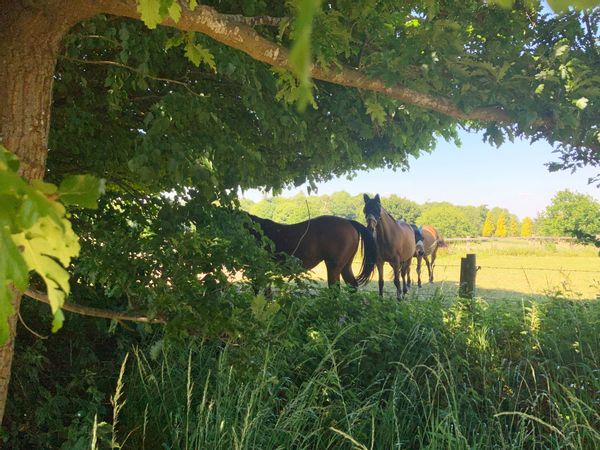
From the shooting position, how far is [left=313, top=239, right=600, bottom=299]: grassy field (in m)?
11.7

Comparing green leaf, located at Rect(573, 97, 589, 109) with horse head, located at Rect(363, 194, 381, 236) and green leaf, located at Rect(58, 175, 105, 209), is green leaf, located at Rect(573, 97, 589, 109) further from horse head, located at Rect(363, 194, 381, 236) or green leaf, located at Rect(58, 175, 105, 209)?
horse head, located at Rect(363, 194, 381, 236)

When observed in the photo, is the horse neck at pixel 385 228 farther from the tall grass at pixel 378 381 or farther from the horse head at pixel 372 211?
the tall grass at pixel 378 381

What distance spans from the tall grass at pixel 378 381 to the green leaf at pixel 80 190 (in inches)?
60.9

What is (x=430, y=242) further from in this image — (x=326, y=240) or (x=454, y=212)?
(x=454, y=212)

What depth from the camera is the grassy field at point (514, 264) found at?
11683mm

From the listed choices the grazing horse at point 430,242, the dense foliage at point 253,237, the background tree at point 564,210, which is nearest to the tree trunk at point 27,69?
the dense foliage at point 253,237

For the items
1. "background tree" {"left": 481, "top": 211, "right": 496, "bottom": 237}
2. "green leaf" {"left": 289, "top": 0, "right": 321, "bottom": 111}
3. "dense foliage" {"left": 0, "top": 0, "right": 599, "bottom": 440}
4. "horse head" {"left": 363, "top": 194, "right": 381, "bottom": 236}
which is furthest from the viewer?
"background tree" {"left": 481, "top": 211, "right": 496, "bottom": 237}

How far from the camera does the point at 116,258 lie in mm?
2355

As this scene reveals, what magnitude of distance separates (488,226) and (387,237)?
34.8 meters

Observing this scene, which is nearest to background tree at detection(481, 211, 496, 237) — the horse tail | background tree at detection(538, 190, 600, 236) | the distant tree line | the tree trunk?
the distant tree line

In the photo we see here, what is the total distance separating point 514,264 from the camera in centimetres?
1684

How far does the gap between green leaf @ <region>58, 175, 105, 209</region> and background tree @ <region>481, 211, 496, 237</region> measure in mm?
42737

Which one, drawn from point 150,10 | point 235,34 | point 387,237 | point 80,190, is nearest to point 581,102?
point 235,34

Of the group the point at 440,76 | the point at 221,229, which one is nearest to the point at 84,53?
the point at 221,229
